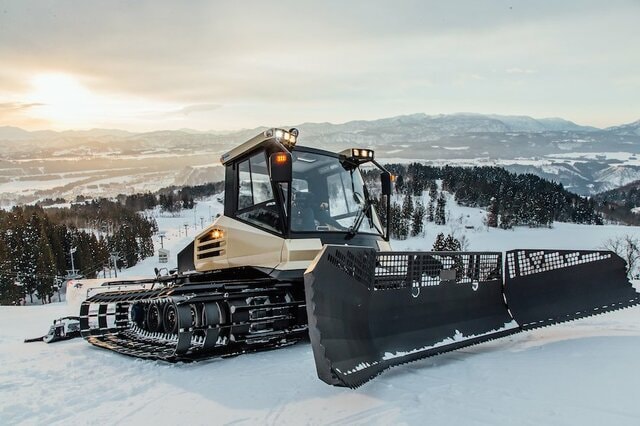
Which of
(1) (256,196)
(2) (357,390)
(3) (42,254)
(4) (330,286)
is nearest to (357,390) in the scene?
(2) (357,390)

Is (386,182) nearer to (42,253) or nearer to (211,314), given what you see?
(211,314)

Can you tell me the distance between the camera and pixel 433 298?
236 inches

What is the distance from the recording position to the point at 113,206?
17375 centimetres

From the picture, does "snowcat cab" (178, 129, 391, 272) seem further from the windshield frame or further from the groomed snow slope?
the groomed snow slope

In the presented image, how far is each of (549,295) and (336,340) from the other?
3.84 metres

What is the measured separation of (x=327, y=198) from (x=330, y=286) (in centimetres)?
321

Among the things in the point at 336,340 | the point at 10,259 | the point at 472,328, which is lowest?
the point at 10,259

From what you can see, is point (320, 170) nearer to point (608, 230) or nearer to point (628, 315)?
point (628, 315)

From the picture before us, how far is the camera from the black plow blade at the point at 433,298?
14.7 ft

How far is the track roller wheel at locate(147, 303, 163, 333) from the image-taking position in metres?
7.66

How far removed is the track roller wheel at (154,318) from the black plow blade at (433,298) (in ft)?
12.7

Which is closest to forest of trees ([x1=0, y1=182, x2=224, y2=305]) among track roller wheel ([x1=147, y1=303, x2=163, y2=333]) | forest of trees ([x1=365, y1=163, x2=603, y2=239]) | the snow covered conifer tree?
track roller wheel ([x1=147, y1=303, x2=163, y2=333])

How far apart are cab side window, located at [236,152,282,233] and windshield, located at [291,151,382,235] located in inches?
12.8

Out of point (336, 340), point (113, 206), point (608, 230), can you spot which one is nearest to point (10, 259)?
point (336, 340)
